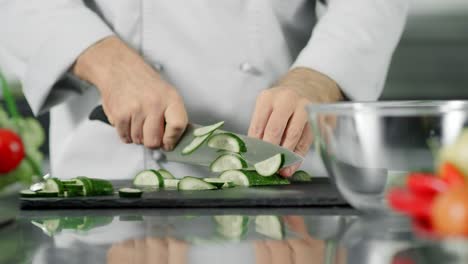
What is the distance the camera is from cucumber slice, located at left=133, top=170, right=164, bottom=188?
1612 mm

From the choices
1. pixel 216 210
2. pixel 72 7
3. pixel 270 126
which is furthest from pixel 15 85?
pixel 216 210

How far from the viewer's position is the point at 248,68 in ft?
6.56

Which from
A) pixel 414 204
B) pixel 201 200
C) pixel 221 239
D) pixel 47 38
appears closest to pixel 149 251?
pixel 221 239

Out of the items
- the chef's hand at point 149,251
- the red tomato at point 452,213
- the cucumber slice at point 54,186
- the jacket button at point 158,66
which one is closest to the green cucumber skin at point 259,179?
the cucumber slice at point 54,186

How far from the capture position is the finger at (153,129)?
176 centimetres

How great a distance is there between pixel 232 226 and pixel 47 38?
0.95 metres

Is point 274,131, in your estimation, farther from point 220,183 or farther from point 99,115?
point 99,115

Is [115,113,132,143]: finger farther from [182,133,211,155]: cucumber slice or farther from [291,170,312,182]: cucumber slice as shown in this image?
[291,170,312,182]: cucumber slice

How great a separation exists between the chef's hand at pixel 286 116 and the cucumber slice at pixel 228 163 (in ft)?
0.29

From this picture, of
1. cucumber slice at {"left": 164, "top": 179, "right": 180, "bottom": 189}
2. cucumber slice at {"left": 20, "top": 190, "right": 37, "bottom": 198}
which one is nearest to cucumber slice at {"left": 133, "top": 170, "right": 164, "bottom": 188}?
cucumber slice at {"left": 164, "top": 179, "right": 180, "bottom": 189}

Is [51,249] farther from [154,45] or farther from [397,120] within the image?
[154,45]

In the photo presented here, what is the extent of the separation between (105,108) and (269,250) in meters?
0.96

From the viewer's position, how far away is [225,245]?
Answer: 983mm

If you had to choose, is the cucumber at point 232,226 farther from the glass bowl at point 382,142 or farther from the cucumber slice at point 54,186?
the cucumber slice at point 54,186
